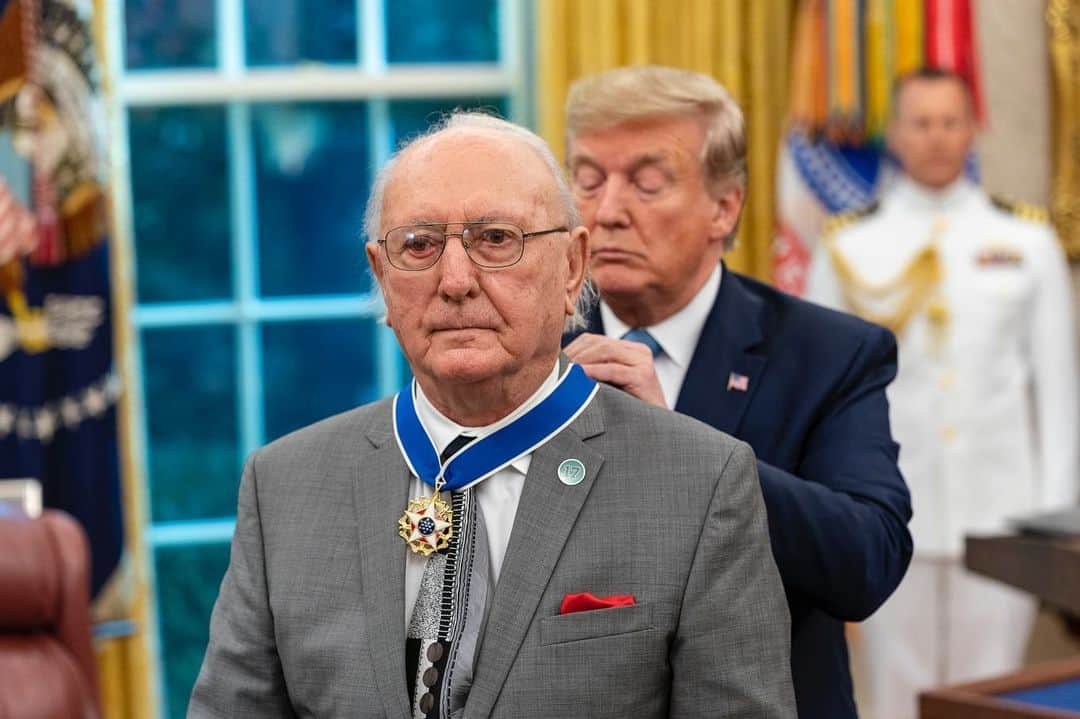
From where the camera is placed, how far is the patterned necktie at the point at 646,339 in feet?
6.40

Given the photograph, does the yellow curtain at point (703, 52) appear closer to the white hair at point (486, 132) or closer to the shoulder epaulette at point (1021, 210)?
the shoulder epaulette at point (1021, 210)

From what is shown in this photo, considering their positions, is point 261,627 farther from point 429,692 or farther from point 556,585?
point 556,585

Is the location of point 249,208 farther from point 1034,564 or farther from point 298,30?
point 1034,564

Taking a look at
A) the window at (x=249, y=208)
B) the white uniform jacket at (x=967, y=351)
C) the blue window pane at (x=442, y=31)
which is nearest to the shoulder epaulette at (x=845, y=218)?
the white uniform jacket at (x=967, y=351)

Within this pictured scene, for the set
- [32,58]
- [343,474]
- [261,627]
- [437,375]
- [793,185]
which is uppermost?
[32,58]

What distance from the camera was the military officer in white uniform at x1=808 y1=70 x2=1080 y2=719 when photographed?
405 centimetres

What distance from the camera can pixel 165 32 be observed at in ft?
14.4

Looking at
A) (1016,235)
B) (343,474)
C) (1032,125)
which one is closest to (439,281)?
(343,474)

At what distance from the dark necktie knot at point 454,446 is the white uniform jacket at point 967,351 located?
2770mm

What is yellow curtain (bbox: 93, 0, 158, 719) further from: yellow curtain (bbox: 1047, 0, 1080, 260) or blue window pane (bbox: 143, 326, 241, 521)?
yellow curtain (bbox: 1047, 0, 1080, 260)

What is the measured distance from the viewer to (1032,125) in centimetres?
444

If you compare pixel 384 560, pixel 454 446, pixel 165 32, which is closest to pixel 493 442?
pixel 454 446

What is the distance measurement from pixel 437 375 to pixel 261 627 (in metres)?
0.29

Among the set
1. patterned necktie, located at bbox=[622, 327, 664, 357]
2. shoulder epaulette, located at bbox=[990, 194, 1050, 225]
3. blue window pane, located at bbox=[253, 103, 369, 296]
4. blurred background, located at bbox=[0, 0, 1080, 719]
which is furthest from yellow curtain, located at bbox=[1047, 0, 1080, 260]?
patterned necktie, located at bbox=[622, 327, 664, 357]
